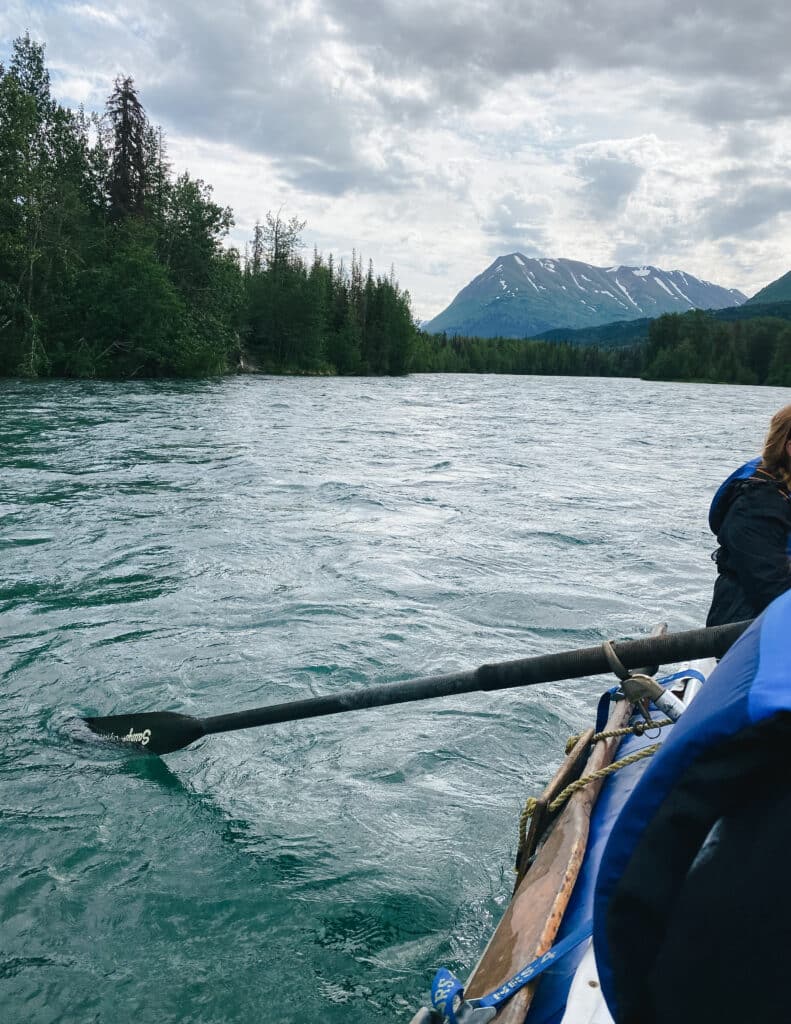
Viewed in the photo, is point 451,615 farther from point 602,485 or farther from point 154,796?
point 602,485

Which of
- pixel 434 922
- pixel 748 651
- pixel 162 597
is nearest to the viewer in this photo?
pixel 748 651

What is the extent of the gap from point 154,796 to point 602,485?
35.7 ft

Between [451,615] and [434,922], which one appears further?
[451,615]

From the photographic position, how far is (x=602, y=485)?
534 inches

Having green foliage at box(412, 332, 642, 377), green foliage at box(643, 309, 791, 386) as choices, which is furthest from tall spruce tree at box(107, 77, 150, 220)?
green foliage at box(643, 309, 791, 386)

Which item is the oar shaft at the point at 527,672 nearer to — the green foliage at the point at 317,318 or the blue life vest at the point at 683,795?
the blue life vest at the point at 683,795

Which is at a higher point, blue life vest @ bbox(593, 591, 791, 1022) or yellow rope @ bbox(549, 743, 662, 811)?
blue life vest @ bbox(593, 591, 791, 1022)

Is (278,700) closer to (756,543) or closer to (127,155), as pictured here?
(756,543)

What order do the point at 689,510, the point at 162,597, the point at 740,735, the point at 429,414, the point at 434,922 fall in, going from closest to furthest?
the point at 740,735 → the point at 434,922 → the point at 162,597 → the point at 689,510 → the point at 429,414

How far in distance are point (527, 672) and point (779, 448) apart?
203cm

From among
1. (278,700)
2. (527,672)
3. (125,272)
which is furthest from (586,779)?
(125,272)

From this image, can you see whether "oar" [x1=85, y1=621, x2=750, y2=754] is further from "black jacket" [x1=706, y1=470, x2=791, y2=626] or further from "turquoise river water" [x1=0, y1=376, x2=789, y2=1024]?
"black jacket" [x1=706, y1=470, x2=791, y2=626]

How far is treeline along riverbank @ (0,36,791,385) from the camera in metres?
29.5

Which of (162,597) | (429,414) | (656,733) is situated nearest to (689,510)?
(162,597)
